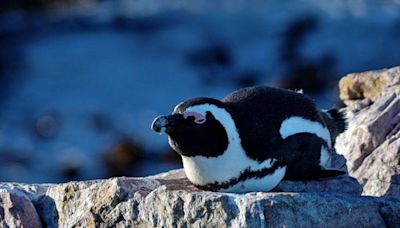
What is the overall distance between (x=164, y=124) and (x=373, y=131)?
5.71 ft

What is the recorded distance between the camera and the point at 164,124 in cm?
472

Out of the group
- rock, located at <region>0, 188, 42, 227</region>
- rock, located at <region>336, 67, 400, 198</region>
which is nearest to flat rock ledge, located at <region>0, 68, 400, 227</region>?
rock, located at <region>0, 188, 42, 227</region>

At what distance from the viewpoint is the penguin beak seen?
185 inches

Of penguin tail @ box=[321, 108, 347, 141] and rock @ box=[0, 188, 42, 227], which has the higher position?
penguin tail @ box=[321, 108, 347, 141]

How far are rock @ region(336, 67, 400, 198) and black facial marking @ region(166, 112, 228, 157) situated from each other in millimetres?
1107

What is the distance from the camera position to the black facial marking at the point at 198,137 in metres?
4.77

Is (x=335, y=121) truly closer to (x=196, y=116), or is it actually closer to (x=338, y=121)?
(x=338, y=121)

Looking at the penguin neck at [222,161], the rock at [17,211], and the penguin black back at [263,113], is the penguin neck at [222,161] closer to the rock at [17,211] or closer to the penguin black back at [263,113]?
the penguin black back at [263,113]

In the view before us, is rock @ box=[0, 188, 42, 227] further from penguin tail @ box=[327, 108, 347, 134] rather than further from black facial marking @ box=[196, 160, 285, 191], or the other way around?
penguin tail @ box=[327, 108, 347, 134]

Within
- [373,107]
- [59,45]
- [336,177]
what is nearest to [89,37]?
[59,45]

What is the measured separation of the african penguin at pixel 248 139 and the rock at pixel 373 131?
467 mm

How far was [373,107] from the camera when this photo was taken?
646 centimetres

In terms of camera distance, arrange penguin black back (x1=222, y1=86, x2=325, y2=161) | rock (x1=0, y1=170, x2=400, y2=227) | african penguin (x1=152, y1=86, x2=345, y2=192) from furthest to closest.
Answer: penguin black back (x1=222, y1=86, x2=325, y2=161), african penguin (x1=152, y1=86, x2=345, y2=192), rock (x1=0, y1=170, x2=400, y2=227)

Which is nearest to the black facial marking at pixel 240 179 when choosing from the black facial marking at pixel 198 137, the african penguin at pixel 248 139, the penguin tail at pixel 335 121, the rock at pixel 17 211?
the african penguin at pixel 248 139
